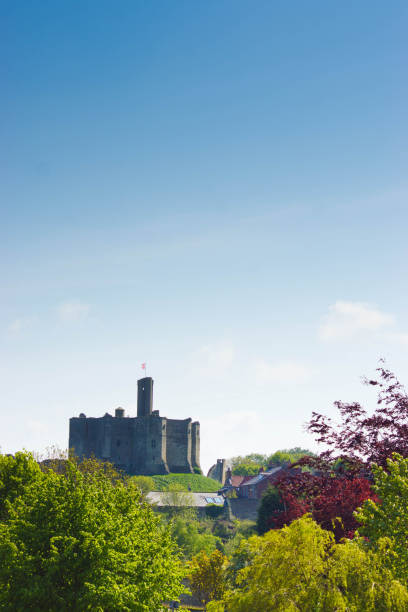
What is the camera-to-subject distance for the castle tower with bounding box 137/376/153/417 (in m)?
114

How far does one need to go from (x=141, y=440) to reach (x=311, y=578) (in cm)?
9928

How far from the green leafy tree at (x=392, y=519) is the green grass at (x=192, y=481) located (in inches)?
3559

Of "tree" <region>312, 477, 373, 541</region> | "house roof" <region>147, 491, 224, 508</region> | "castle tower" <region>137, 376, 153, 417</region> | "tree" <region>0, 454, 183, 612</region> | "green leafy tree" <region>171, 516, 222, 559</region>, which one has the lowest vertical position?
"green leafy tree" <region>171, 516, 222, 559</region>

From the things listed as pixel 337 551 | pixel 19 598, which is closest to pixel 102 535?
pixel 19 598

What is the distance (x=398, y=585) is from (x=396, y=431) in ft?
29.2

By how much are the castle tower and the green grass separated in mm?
13456

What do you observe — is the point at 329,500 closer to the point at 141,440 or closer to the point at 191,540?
the point at 191,540

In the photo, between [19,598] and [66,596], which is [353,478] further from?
[19,598]

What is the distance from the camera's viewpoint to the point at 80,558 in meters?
17.6

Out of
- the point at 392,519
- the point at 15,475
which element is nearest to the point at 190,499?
the point at 15,475

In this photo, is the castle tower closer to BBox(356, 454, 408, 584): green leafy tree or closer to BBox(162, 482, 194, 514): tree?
BBox(162, 482, 194, 514): tree

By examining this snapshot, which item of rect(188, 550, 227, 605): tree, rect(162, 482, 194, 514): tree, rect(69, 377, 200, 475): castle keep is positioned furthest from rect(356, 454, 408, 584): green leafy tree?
rect(69, 377, 200, 475): castle keep

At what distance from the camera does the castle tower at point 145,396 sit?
114250mm

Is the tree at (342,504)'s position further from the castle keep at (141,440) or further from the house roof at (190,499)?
the castle keep at (141,440)
